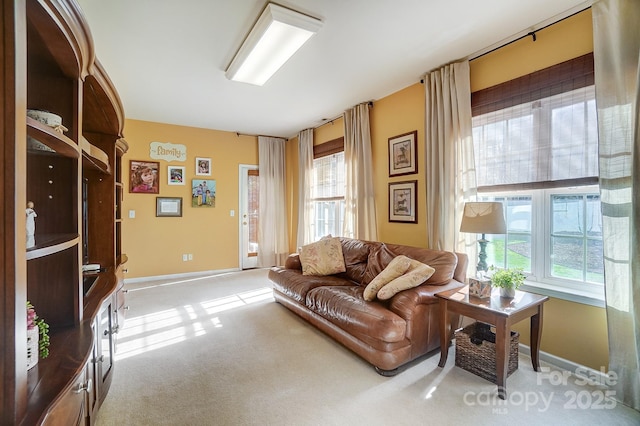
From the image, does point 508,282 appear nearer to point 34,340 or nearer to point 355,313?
point 355,313

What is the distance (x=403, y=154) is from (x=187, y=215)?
391 centimetres

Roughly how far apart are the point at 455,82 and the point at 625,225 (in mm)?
1836

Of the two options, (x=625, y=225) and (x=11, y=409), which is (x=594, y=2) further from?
(x=11, y=409)

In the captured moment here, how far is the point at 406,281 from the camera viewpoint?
2457mm

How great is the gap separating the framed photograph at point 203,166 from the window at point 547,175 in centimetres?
447

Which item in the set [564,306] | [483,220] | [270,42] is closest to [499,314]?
[483,220]

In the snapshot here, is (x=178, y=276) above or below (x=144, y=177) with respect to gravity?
below

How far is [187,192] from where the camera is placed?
543 cm

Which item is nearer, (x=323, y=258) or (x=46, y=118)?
(x=46, y=118)

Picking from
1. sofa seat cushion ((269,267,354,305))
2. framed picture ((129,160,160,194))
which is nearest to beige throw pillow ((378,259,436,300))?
sofa seat cushion ((269,267,354,305))

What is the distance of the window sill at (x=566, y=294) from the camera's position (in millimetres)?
2189

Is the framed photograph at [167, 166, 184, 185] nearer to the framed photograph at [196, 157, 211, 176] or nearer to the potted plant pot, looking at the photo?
the framed photograph at [196, 157, 211, 176]

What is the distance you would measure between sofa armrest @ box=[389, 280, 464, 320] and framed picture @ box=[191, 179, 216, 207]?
4216 millimetres

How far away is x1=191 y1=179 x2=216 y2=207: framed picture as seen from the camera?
5.48m
